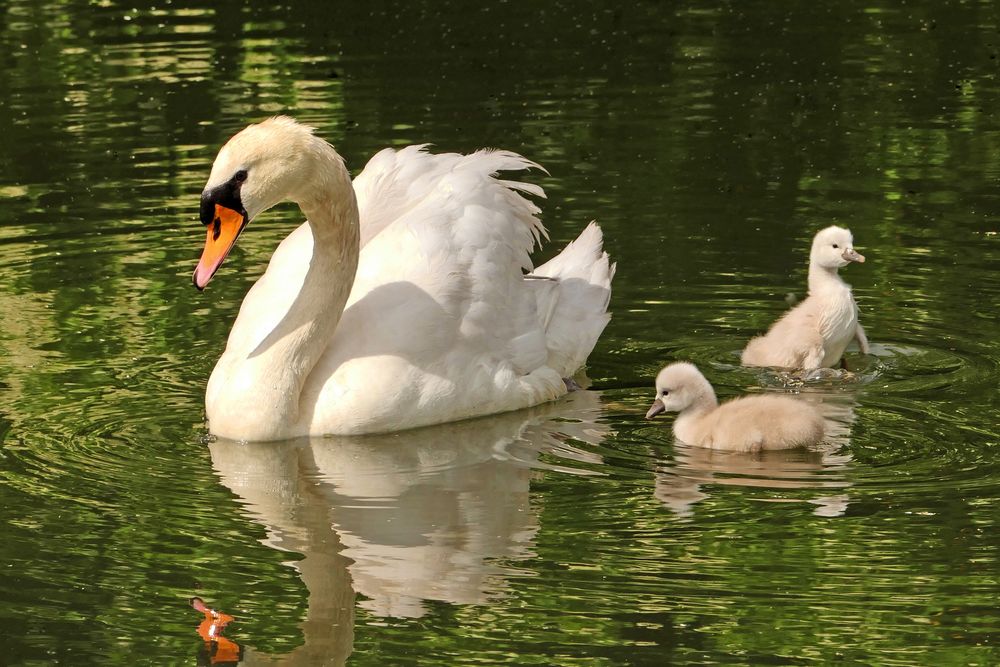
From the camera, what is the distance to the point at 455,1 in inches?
872

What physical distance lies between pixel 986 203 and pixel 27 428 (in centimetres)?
725

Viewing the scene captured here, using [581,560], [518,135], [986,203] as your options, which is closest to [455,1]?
[518,135]

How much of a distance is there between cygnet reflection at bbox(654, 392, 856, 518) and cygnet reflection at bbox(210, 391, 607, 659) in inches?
19.8

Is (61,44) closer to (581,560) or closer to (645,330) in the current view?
(645,330)

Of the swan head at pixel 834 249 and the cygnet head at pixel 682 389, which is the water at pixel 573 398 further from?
the swan head at pixel 834 249

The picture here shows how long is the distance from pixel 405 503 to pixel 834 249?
10.9 ft

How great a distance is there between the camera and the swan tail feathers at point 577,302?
10977 mm

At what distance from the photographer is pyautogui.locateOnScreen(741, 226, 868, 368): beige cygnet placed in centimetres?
1052

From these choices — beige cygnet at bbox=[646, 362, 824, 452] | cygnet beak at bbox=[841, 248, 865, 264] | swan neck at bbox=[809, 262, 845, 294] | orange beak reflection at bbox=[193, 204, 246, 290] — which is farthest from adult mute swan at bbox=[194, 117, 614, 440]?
cygnet beak at bbox=[841, 248, 865, 264]

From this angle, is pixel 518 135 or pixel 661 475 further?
pixel 518 135

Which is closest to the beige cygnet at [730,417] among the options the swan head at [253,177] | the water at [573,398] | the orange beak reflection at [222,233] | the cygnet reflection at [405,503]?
the water at [573,398]

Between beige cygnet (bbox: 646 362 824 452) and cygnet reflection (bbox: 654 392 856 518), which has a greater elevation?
beige cygnet (bbox: 646 362 824 452)

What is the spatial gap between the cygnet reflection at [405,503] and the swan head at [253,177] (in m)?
1.09

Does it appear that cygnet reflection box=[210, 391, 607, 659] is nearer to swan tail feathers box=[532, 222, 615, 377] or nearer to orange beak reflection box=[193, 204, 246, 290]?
swan tail feathers box=[532, 222, 615, 377]
